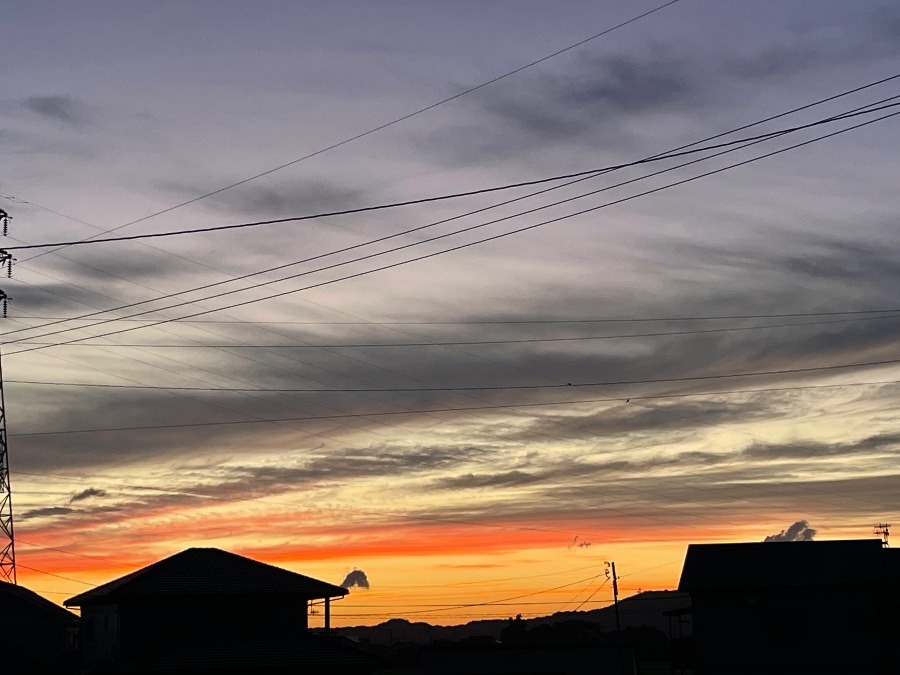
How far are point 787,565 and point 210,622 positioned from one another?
112ft

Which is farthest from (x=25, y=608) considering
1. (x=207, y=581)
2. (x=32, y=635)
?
(x=207, y=581)

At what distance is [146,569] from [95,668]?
22.3 feet

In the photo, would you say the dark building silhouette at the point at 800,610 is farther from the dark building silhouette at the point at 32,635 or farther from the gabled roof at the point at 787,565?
the dark building silhouette at the point at 32,635

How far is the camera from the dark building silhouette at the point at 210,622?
45.5m

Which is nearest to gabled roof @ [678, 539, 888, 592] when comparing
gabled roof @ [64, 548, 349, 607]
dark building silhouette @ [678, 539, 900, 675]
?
dark building silhouette @ [678, 539, 900, 675]

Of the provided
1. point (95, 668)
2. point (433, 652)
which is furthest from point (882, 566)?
point (95, 668)

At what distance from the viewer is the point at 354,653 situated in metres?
47.2

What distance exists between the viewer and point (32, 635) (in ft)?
192

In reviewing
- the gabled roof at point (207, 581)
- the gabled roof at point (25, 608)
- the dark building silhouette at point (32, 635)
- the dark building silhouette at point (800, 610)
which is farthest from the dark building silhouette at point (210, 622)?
the dark building silhouette at point (800, 610)

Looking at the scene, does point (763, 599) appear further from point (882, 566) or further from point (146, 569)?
point (146, 569)

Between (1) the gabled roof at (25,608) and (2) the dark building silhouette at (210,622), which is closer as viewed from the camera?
(2) the dark building silhouette at (210,622)

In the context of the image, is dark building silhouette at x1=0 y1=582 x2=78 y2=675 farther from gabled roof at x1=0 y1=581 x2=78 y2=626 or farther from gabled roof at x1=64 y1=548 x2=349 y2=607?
gabled roof at x1=64 y1=548 x2=349 y2=607

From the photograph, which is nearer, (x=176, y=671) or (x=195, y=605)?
(x=176, y=671)

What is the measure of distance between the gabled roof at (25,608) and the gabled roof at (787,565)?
37104 millimetres
